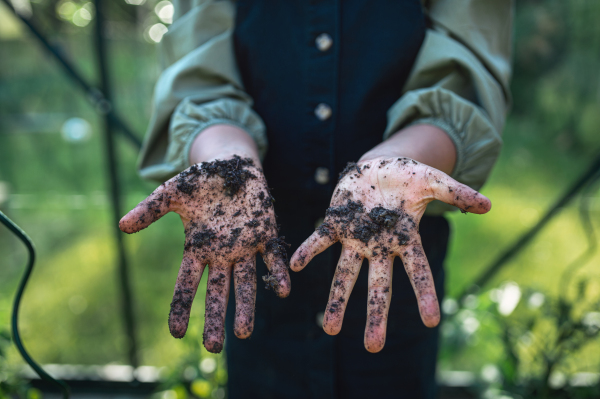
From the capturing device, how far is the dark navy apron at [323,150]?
37.1 inches

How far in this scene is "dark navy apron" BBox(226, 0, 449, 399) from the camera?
3.09 feet

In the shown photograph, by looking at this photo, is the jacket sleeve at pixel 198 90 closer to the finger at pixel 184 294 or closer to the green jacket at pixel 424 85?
the green jacket at pixel 424 85

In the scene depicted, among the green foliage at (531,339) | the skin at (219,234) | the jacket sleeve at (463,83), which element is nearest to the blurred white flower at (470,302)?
the green foliage at (531,339)

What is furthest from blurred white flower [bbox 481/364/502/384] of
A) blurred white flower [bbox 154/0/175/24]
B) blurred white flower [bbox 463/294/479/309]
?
blurred white flower [bbox 154/0/175/24]

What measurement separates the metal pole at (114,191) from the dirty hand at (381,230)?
123 cm

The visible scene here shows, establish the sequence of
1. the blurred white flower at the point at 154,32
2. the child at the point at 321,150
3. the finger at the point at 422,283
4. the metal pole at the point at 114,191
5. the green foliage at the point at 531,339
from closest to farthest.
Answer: the finger at the point at 422,283 → the child at the point at 321,150 → the green foliage at the point at 531,339 → the metal pole at the point at 114,191 → the blurred white flower at the point at 154,32

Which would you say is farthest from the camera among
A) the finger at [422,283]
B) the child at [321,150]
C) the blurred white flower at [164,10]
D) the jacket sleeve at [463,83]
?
the blurred white flower at [164,10]

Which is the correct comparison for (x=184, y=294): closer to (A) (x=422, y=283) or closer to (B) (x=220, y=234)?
(B) (x=220, y=234)

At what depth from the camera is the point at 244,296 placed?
736 millimetres

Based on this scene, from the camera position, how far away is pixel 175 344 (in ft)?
Result: 6.84

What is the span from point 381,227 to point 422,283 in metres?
0.12

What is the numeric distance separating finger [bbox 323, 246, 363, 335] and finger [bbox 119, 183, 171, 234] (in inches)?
13.8

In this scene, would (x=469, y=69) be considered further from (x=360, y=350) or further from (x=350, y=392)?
(x=350, y=392)

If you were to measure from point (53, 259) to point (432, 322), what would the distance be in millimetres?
2716
